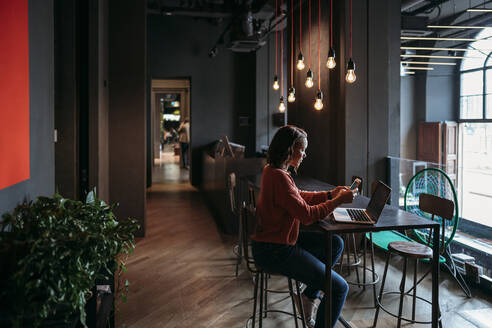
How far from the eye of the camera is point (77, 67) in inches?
172

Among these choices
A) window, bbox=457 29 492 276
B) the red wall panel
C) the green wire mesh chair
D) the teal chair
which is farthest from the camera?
window, bbox=457 29 492 276

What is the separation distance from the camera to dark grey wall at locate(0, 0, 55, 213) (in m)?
2.06

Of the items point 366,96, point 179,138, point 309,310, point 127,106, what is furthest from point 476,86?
point 309,310

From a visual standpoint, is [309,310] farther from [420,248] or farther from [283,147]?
[283,147]

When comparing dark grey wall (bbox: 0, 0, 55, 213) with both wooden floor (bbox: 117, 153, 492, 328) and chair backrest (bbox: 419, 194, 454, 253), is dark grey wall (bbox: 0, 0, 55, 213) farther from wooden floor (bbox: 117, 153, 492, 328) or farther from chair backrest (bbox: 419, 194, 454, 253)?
chair backrest (bbox: 419, 194, 454, 253)

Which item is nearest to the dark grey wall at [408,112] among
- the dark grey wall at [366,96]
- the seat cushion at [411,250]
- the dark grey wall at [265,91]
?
the dark grey wall at [265,91]

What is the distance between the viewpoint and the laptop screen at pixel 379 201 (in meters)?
2.60

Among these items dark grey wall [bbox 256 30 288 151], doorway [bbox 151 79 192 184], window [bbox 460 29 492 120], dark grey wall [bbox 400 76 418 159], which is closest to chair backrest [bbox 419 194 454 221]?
dark grey wall [bbox 256 30 288 151]

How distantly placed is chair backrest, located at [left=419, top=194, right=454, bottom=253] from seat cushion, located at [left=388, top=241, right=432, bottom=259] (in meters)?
0.10

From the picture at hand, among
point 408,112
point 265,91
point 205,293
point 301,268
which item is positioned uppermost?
point 265,91

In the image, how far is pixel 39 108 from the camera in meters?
2.22

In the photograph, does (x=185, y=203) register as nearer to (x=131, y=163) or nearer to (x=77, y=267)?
(x=131, y=163)

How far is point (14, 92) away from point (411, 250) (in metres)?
2.69

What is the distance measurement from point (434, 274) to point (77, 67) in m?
3.99
